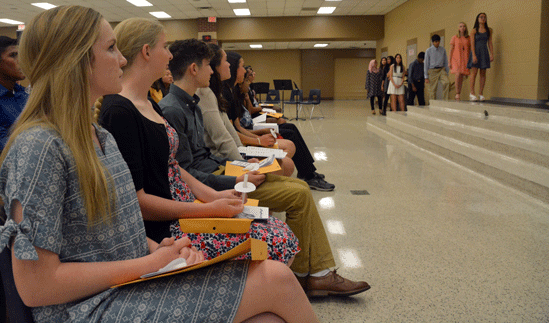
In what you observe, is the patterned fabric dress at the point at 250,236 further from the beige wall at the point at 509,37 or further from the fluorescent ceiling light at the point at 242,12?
the fluorescent ceiling light at the point at 242,12

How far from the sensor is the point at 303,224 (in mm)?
Answer: 1897

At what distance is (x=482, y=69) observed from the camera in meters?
7.70

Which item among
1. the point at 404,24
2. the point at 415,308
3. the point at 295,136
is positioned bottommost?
the point at 415,308

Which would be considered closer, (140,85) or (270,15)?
(140,85)

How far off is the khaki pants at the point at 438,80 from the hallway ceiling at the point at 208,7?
4.55 meters

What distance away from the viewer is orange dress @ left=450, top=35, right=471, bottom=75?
7961 mm

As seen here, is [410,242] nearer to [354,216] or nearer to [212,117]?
[354,216]

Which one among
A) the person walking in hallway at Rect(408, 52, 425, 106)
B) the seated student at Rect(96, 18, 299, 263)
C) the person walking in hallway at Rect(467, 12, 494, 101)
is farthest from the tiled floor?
the person walking in hallway at Rect(408, 52, 425, 106)

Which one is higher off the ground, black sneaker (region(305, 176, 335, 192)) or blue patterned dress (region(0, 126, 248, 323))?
blue patterned dress (region(0, 126, 248, 323))

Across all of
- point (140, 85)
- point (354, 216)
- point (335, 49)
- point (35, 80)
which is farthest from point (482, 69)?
point (335, 49)

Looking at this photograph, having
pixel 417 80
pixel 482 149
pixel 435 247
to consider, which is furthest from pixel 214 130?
pixel 417 80

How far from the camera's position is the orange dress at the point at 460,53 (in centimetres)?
796

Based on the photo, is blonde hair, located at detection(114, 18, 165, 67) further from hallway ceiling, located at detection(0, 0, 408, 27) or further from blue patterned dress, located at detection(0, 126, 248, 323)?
hallway ceiling, located at detection(0, 0, 408, 27)

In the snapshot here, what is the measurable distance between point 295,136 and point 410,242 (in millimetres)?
→ 1761
